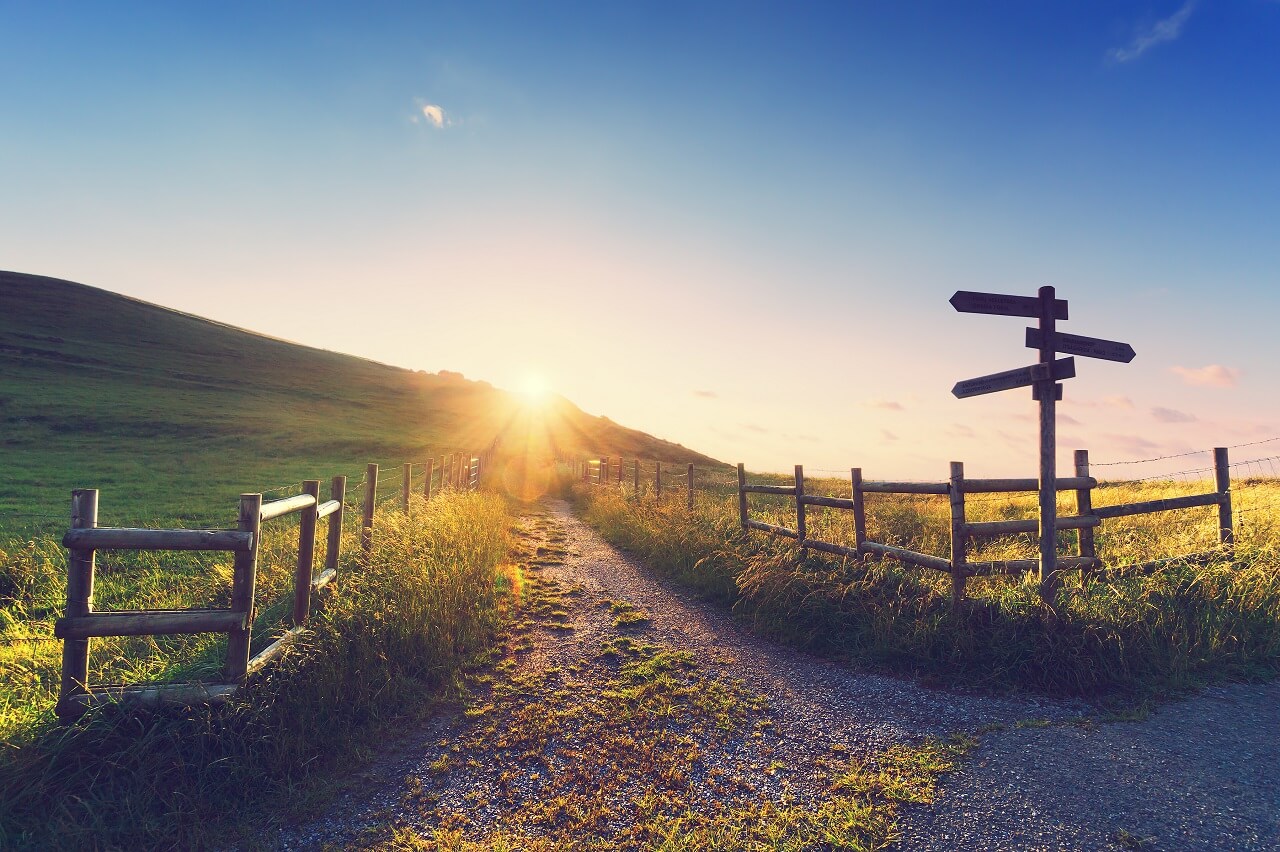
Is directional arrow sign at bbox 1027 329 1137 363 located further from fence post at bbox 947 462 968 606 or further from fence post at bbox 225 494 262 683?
fence post at bbox 225 494 262 683

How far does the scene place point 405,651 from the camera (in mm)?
6512

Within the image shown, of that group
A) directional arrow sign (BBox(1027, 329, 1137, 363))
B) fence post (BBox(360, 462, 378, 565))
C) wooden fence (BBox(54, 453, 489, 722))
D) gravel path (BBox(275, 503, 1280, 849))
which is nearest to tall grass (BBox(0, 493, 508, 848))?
wooden fence (BBox(54, 453, 489, 722))

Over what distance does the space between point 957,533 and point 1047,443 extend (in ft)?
5.66

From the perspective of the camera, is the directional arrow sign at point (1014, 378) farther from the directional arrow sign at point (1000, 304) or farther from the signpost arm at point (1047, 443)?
the directional arrow sign at point (1000, 304)

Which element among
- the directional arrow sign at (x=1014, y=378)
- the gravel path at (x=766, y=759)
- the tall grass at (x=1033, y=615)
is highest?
the directional arrow sign at (x=1014, y=378)

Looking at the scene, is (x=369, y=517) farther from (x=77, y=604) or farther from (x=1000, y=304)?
(x=1000, y=304)

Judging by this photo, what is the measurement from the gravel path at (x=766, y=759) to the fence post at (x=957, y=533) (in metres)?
1.46

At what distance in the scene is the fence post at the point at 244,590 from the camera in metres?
5.00

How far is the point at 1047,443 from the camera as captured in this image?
24.8 feet

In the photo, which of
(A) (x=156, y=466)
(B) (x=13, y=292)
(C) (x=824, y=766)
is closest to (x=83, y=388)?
(A) (x=156, y=466)

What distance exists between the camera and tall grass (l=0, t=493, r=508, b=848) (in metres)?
4.14

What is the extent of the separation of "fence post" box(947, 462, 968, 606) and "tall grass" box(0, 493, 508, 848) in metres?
→ 6.17

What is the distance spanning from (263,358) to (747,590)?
76.8 metres

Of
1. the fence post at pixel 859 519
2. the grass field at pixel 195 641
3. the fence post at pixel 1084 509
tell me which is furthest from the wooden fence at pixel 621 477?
the fence post at pixel 1084 509
